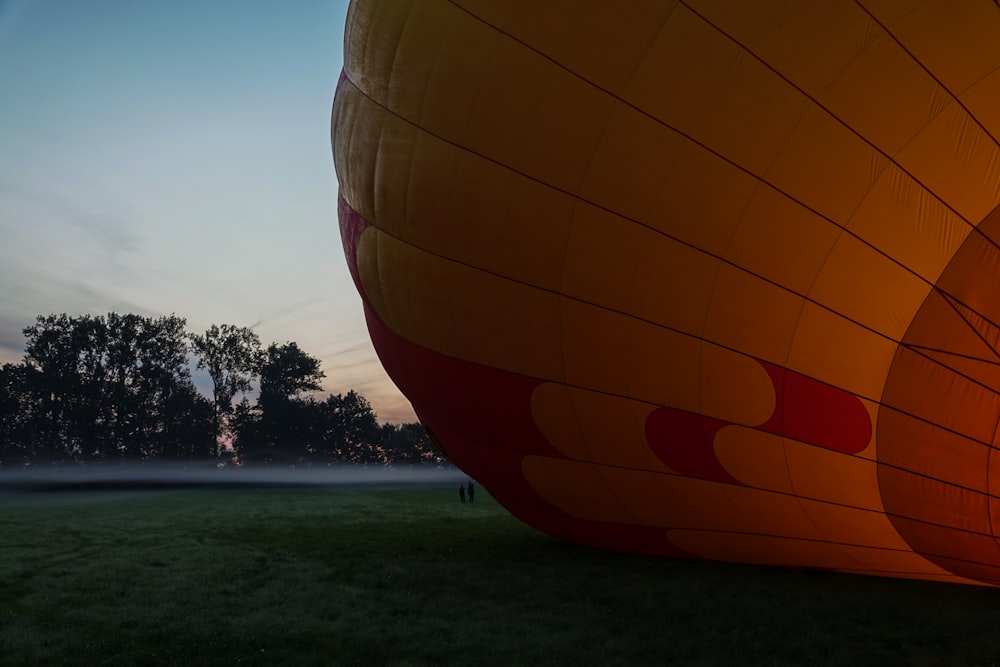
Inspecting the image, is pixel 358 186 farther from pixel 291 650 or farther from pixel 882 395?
pixel 882 395

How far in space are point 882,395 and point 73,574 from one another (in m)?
7.58

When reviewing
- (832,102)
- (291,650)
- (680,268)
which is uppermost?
(832,102)

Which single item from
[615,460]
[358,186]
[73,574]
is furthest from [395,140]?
[73,574]

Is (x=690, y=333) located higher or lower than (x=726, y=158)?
lower

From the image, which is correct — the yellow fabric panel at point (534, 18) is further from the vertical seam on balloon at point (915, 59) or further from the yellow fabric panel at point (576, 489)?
the yellow fabric panel at point (576, 489)

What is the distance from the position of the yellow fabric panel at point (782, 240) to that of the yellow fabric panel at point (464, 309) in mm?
1406

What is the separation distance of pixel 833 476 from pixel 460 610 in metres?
2.95

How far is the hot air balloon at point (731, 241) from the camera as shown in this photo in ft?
12.9

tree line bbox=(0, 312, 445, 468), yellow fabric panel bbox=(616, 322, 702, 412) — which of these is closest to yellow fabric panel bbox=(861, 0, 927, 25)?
yellow fabric panel bbox=(616, 322, 702, 412)

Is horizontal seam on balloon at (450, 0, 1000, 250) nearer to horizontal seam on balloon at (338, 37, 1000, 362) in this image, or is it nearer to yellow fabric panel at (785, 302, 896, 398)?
horizontal seam on balloon at (338, 37, 1000, 362)

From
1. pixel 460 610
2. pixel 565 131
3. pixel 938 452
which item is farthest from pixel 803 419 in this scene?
pixel 460 610

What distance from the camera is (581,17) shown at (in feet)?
14.4

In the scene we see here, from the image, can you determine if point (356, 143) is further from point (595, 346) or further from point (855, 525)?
point (855, 525)

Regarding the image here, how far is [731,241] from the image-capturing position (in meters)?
4.39
